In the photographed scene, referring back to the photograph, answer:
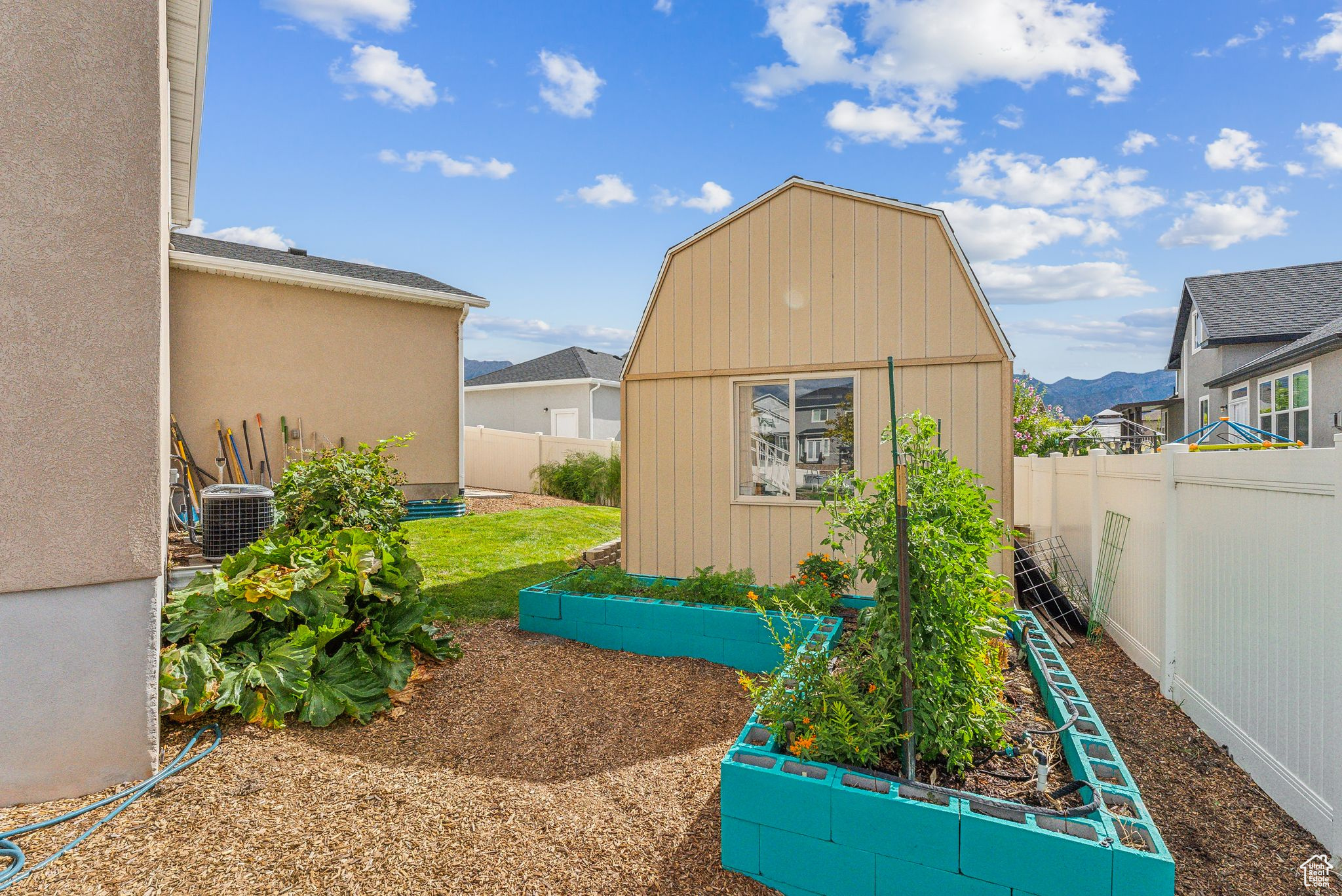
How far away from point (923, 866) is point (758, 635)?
7.98 feet

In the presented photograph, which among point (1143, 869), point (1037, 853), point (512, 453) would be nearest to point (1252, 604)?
point (1143, 869)

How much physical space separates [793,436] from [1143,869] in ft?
15.0

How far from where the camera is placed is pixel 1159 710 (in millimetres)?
3854

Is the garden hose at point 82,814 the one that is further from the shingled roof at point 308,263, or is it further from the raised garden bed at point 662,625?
the shingled roof at point 308,263

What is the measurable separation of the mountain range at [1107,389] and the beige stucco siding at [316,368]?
106 ft

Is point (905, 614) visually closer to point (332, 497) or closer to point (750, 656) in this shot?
point (750, 656)

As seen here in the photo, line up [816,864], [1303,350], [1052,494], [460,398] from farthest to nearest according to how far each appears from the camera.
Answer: [460,398]
[1303,350]
[1052,494]
[816,864]

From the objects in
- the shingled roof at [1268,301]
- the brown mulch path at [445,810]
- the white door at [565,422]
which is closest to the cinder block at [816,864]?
the brown mulch path at [445,810]

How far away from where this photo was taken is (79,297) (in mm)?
2705

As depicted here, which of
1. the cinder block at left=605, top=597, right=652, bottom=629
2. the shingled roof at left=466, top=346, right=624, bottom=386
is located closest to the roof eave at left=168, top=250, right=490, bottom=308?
the shingled roof at left=466, top=346, right=624, bottom=386

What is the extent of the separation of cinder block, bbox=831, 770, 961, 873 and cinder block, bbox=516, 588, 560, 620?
3.35 m

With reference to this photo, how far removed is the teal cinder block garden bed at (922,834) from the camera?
1830 mm

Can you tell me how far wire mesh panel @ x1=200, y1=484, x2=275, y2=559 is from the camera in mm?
5102

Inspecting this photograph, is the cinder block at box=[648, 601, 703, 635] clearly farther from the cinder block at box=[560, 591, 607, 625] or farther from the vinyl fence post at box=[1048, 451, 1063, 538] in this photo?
the vinyl fence post at box=[1048, 451, 1063, 538]
